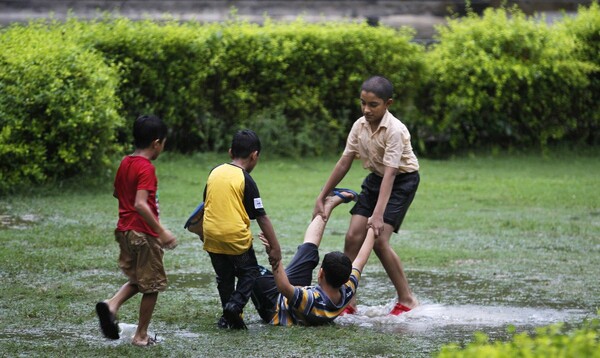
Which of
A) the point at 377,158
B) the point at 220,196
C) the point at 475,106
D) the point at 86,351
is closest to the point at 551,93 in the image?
the point at 475,106

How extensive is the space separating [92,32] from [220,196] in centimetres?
891


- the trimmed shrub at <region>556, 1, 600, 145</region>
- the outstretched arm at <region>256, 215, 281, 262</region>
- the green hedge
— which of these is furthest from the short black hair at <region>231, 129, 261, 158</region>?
the trimmed shrub at <region>556, 1, 600, 145</region>

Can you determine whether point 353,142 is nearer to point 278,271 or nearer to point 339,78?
point 278,271

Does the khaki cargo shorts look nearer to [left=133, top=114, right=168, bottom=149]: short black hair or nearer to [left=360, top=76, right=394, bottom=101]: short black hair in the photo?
[left=133, top=114, right=168, bottom=149]: short black hair

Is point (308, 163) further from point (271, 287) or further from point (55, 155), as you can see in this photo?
point (271, 287)

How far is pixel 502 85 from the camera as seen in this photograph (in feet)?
50.8

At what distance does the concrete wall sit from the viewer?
19.2 meters

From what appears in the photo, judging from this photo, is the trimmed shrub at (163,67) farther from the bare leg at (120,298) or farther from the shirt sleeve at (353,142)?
the bare leg at (120,298)

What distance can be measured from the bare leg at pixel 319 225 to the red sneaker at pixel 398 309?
0.70 metres

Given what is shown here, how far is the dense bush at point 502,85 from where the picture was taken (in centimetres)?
1557

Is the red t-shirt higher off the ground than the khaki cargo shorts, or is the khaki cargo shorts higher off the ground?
the red t-shirt

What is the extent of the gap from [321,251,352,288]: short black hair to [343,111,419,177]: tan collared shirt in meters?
0.78

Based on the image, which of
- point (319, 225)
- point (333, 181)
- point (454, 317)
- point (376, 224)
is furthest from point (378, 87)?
point (454, 317)

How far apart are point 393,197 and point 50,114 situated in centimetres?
597
